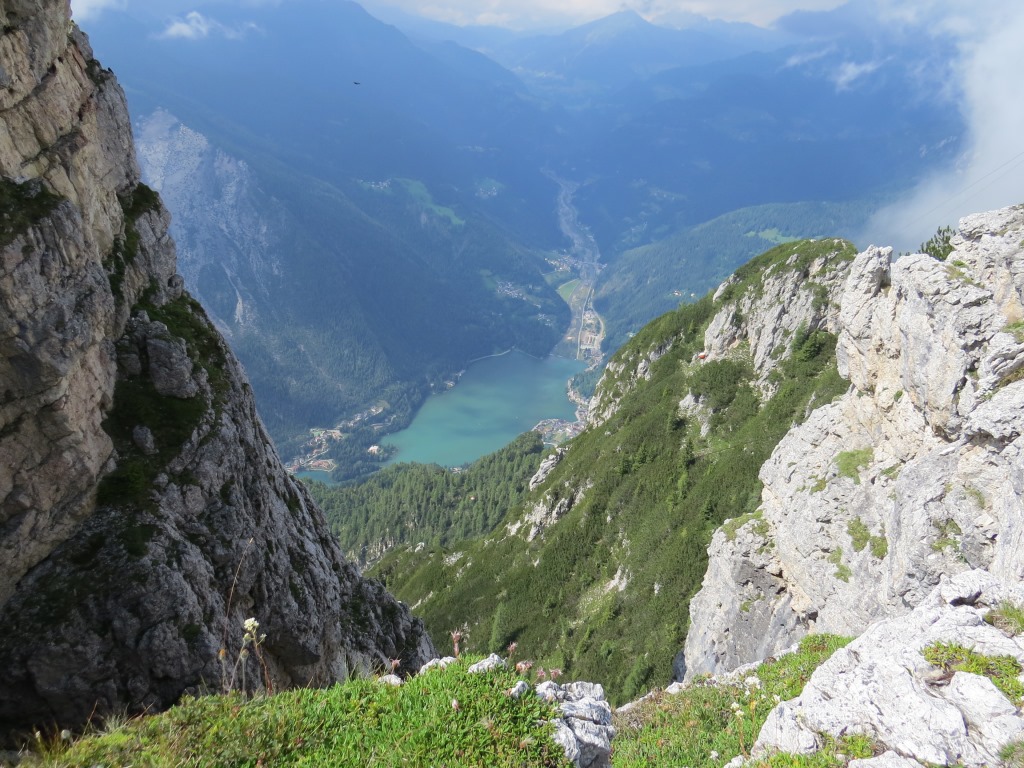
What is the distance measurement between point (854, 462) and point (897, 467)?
124 inches

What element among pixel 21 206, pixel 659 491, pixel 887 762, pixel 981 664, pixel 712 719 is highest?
pixel 659 491

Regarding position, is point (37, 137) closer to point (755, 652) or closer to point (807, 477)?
point (807, 477)

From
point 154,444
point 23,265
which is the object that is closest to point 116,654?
point 154,444

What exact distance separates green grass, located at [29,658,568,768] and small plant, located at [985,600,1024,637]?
8725 millimetres

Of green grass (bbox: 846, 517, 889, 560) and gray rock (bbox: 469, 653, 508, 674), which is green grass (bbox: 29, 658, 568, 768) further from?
green grass (bbox: 846, 517, 889, 560)

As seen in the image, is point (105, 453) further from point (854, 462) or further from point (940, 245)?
point (940, 245)

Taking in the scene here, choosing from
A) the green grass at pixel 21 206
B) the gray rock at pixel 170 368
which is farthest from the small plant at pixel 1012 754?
the gray rock at pixel 170 368

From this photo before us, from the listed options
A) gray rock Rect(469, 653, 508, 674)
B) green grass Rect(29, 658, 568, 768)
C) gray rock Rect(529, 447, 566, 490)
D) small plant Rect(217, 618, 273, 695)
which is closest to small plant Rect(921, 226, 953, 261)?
gray rock Rect(469, 653, 508, 674)

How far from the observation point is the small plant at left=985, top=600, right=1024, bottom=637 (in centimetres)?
1066

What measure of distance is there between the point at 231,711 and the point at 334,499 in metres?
167

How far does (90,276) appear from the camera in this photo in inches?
725

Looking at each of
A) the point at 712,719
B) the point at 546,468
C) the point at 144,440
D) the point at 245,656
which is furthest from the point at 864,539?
the point at 546,468

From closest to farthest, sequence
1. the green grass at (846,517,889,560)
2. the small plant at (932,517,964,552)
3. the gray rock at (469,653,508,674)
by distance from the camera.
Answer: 1. the gray rock at (469,653,508,674)
2. the small plant at (932,517,964,552)
3. the green grass at (846,517,889,560)

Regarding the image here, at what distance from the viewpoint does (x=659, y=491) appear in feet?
212
